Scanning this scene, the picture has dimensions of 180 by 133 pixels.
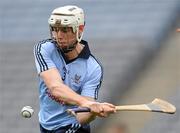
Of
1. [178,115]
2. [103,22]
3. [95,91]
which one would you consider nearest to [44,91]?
[95,91]

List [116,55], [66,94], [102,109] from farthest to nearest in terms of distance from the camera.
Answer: [116,55], [66,94], [102,109]

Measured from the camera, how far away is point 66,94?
4.36 metres

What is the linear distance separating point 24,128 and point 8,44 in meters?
0.88

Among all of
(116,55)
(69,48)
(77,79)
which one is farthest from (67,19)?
(116,55)

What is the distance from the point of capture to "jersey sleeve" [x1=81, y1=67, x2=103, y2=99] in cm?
463

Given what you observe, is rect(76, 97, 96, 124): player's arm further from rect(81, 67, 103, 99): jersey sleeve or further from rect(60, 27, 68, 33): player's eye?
rect(60, 27, 68, 33): player's eye

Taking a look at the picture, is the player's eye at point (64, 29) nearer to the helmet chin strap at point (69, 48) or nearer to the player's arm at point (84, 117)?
the helmet chin strap at point (69, 48)

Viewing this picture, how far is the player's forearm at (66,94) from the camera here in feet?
14.2

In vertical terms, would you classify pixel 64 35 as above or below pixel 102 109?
above

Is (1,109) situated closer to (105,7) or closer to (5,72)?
(5,72)

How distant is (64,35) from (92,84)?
1.20ft

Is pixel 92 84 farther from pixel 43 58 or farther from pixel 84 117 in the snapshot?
pixel 43 58

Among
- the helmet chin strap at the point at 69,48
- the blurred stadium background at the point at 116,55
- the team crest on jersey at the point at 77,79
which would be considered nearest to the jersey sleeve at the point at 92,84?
the team crest on jersey at the point at 77,79

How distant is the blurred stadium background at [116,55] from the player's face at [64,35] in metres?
2.72
